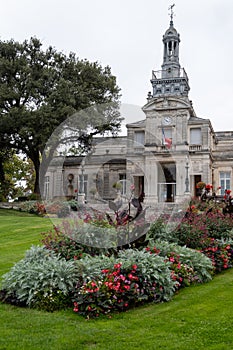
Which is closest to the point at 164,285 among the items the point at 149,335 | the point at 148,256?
the point at 148,256

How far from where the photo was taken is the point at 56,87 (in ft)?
105

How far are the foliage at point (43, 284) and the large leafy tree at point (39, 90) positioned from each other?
2367 cm

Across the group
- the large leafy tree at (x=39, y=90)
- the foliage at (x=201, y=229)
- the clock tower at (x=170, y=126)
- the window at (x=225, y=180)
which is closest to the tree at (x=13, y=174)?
the large leafy tree at (x=39, y=90)

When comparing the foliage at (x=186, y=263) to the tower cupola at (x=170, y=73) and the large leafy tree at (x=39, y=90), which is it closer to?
the large leafy tree at (x=39, y=90)

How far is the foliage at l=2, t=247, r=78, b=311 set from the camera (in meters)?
6.69

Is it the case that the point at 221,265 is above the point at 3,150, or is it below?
below

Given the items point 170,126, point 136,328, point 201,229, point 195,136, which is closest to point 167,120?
point 170,126

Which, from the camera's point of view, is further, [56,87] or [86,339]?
[56,87]

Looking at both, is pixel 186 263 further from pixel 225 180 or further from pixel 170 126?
pixel 170 126

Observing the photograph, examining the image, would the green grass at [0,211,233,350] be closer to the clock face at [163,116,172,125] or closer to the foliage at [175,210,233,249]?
the foliage at [175,210,233,249]

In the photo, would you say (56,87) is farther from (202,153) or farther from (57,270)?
(57,270)

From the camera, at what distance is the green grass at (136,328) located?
17.0 feet

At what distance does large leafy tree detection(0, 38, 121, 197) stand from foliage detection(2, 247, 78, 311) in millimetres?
23672

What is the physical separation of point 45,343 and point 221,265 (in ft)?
19.0
